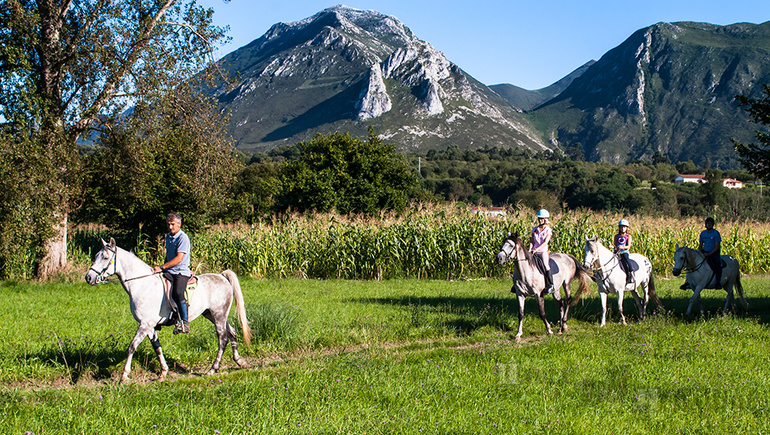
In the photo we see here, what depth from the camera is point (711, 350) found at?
8625 mm

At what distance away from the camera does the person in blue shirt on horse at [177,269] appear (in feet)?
24.9

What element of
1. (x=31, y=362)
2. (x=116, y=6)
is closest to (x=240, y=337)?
(x=31, y=362)

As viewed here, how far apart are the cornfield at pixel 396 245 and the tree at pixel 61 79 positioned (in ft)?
18.0

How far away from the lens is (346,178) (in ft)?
132

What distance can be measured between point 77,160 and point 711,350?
63.0ft

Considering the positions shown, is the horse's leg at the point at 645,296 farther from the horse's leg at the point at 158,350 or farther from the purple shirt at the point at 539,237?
the horse's leg at the point at 158,350

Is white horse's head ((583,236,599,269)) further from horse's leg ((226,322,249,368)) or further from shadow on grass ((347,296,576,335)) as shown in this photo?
horse's leg ((226,322,249,368))

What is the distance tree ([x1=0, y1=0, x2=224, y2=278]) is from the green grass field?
20.3 feet

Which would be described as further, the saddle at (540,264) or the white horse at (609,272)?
the white horse at (609,272)

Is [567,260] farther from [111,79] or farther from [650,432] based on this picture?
[111,79]

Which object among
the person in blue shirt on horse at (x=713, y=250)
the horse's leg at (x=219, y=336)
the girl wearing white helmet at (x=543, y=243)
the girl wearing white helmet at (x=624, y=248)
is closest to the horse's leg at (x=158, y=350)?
the horse's leg at (x=219, y=336)

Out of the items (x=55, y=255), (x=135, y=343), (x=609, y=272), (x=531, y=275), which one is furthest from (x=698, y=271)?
(x=55, y=255)

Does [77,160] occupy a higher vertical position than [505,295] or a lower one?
higher

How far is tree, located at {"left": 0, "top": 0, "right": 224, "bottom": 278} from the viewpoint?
17312mm
